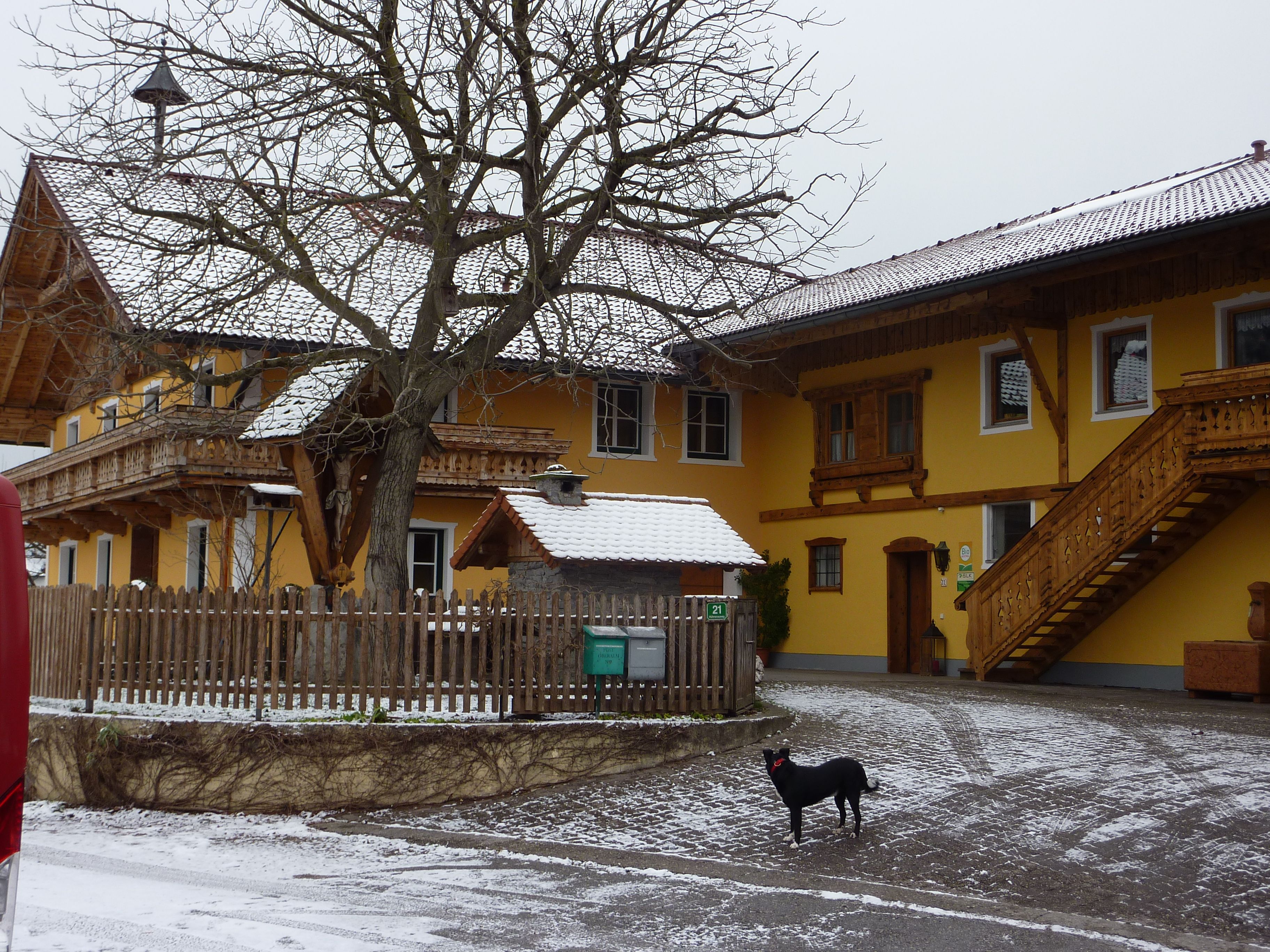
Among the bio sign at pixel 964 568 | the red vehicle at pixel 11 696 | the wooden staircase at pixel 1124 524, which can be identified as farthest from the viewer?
the bio sign at pixel 964 568

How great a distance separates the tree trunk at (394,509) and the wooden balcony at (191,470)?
15.4 feet

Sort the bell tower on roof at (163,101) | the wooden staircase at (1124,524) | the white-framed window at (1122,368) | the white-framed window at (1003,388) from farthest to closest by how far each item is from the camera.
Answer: the white-framed window at (1003,388)
the white-framed window at (1122,368)
the wooden staircase at (1124,524)
the bell tower on roof at (163,101)

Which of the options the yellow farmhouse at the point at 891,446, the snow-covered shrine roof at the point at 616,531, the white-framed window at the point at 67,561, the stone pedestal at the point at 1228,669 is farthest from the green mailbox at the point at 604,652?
the white-framed window at the point at 67,561

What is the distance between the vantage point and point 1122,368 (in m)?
20.5

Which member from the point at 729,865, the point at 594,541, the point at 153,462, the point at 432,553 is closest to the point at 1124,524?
the point at 594,541

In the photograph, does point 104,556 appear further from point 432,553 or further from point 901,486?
point 901,486

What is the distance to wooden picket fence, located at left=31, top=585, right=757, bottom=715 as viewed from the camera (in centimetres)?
1155

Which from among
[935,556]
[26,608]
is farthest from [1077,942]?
[935,556]

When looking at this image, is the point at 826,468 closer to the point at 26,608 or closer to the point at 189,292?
the point at 189,292

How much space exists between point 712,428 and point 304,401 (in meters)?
13.4

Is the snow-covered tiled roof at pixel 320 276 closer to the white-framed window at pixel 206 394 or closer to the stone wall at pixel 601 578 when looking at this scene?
the white-framed window at pixel 206 394

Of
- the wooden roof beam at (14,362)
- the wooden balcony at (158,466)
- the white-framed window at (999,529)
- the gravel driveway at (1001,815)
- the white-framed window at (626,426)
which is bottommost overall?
the gravel driveway at (1001,815)

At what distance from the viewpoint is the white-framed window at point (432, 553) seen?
80.7ft

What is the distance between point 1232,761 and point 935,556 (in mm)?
12362
